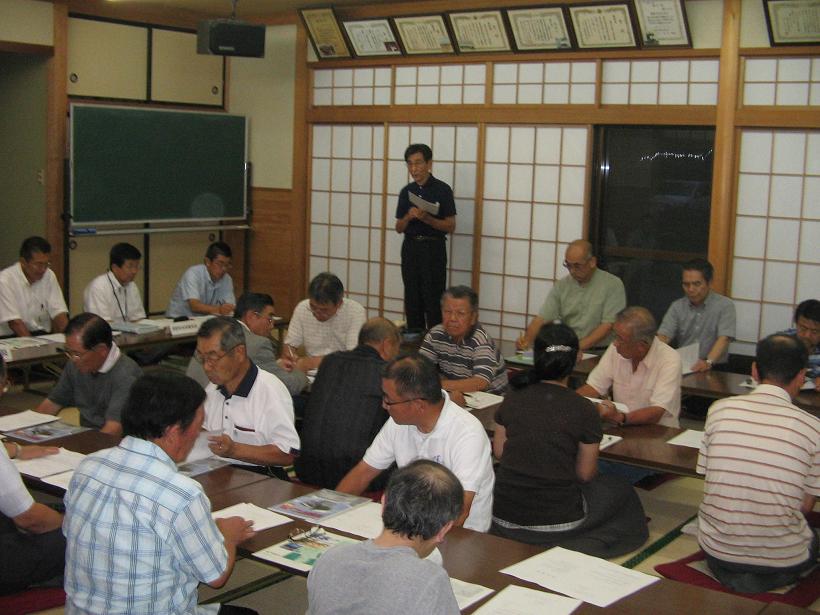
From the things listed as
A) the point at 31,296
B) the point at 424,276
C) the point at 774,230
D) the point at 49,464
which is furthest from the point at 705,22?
the point at 49,464

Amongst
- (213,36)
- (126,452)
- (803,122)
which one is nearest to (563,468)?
(126,452)

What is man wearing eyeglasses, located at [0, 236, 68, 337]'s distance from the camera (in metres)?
6.28

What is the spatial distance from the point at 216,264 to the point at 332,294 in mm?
1772

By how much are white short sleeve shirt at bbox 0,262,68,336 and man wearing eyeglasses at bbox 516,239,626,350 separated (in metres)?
3.07

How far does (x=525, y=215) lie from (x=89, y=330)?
4234mm

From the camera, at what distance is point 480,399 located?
4555mm

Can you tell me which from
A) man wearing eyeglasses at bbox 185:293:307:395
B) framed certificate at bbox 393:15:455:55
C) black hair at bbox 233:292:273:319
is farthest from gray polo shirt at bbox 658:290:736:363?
framed certificate at bbox 393:15:455:55

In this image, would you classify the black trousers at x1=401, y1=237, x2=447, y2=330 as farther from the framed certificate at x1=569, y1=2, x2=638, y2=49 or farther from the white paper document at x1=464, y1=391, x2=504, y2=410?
the white paper document at x1=464, y1=391, x2=504, y2=410

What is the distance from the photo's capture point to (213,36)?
7.52 meters

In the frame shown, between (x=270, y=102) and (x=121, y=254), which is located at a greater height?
(x=270, y=102)

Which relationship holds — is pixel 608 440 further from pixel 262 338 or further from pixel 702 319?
pixel 702 319

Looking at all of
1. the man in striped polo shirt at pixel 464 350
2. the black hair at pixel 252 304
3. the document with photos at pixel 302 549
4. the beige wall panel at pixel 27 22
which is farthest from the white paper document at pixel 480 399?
the beige wall panel at pixel 27 22

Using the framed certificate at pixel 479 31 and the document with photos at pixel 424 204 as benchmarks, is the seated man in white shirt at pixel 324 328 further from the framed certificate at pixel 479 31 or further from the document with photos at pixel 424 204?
the framed certificate at pixel 479 31

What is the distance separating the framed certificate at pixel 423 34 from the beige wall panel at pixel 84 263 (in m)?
2.92
